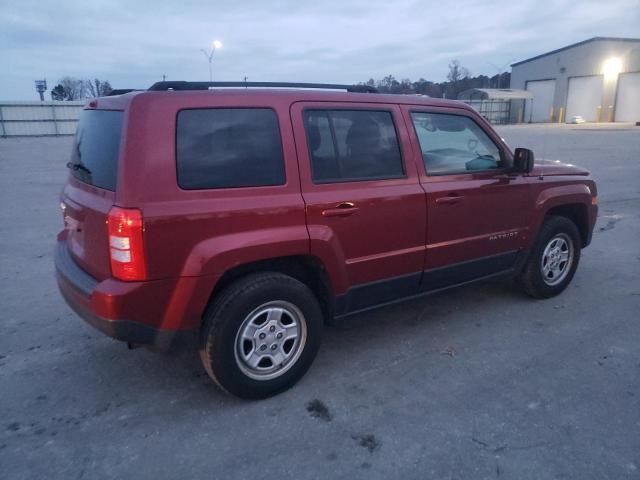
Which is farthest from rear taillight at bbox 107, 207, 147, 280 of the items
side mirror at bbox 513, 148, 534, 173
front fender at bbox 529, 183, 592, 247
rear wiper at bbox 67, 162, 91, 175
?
front fender at bbox 529, 183, 592, 247

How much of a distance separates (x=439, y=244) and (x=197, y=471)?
2.31 m

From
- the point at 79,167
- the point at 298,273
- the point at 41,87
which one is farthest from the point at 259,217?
the point at 41,87

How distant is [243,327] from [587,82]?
57971mm

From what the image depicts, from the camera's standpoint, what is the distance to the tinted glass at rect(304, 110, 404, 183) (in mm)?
3185

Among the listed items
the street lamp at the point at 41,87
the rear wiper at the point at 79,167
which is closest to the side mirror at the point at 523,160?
the rear wiper at the point at 79,167

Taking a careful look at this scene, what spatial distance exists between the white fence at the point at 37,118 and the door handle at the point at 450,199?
3412 cm

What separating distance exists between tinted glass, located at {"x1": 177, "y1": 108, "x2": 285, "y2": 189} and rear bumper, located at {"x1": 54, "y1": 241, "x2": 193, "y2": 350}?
628 mm

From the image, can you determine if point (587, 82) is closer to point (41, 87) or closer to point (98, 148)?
point (41, 87)

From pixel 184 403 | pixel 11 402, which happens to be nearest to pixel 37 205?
pixel 11 402

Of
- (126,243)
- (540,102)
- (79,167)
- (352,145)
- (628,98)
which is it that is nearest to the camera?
(126,243)

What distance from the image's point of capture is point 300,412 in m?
3.00

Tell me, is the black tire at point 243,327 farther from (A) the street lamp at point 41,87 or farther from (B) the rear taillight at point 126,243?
(A) the street lamp at point 41,87

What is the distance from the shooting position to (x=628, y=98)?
156ft

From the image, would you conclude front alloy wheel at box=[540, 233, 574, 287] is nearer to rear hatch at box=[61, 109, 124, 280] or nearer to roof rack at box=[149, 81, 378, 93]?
roof rack at box=[149, 81, 378, 93]
